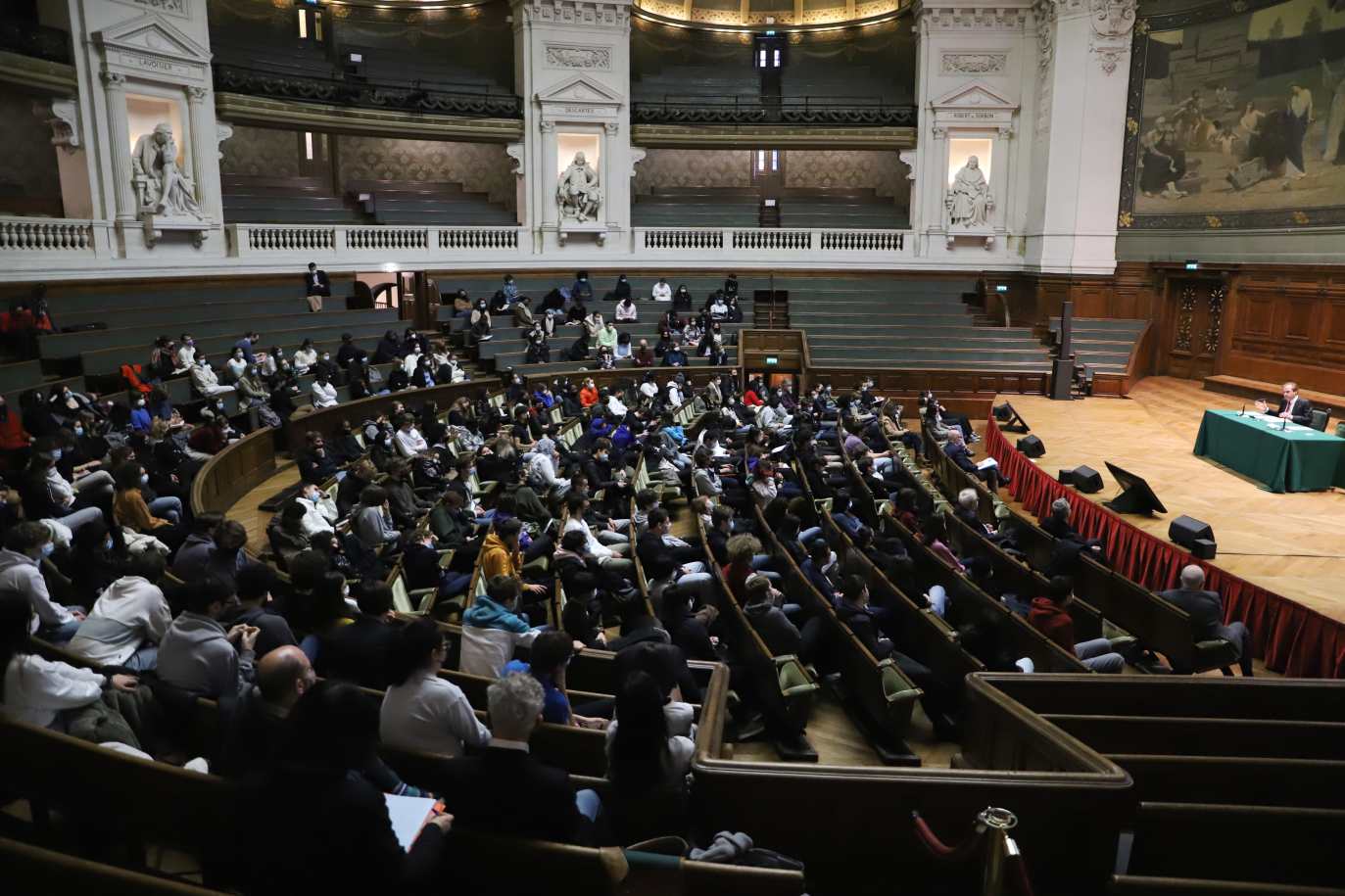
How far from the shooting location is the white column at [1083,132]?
19812mm

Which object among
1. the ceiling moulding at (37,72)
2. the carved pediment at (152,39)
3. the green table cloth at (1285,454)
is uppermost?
the carved pediment at (152,39)

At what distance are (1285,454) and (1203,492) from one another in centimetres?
96

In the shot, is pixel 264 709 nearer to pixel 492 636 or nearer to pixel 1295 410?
pixel 492 636

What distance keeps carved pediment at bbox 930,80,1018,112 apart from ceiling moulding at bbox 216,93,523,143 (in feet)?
33.0

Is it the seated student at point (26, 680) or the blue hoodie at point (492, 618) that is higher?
the seated student at point (26, 680)

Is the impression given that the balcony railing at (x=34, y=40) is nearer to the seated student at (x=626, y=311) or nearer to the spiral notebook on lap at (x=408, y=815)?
the seated student at (x=626, y=311)

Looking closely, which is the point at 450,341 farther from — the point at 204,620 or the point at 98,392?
the point at 204,620

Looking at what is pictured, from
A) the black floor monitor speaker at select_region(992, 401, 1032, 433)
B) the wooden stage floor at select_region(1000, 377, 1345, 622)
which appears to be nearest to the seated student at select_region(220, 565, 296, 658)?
the wooden stage floor at select_region(1000, 377, 1345, 622)

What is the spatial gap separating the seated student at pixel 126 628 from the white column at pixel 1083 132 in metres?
20.2

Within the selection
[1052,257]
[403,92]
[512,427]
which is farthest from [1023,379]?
[403,92]

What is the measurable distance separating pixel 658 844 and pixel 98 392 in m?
12.1

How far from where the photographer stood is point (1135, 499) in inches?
391

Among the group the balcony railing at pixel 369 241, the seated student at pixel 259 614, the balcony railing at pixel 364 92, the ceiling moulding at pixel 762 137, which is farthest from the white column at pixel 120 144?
the seated student at pixel 259 614

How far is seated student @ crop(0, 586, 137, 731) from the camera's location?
3.51 meters
